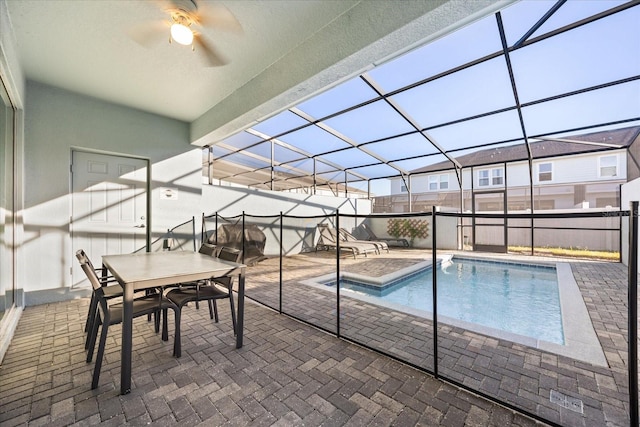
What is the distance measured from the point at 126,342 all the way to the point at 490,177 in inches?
575

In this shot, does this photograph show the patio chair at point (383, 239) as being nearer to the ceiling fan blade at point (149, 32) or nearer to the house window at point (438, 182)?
the house window at point (438, 182)

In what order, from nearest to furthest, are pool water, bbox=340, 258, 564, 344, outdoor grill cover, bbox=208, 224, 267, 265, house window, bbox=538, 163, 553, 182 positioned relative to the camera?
pool water, bbox=340, 258, 564, 344 → outdoor grill cover, bbox=208, 224, 267, 265 → house window, bbox=538, 163, 553, 182

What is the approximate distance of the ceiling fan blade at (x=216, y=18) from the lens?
2303 mm

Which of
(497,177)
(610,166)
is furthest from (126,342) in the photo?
(610,166)

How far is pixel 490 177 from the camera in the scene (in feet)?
41.0

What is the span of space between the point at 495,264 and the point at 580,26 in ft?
18.4

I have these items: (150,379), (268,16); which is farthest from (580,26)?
(150,379)

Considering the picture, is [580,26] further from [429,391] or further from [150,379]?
[150,379]

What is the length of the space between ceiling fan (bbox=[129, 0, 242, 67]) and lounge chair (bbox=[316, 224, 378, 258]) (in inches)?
235

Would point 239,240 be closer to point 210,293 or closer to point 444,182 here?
point 210,293

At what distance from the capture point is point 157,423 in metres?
1.53

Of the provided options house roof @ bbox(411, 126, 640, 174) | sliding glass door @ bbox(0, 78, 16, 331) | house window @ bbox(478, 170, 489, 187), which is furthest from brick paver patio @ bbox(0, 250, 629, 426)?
house window @ bbox(478, 170, 489, 187)

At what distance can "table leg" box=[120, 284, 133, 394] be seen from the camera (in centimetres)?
179

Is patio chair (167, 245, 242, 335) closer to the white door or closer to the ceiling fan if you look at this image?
the ceiling fan
